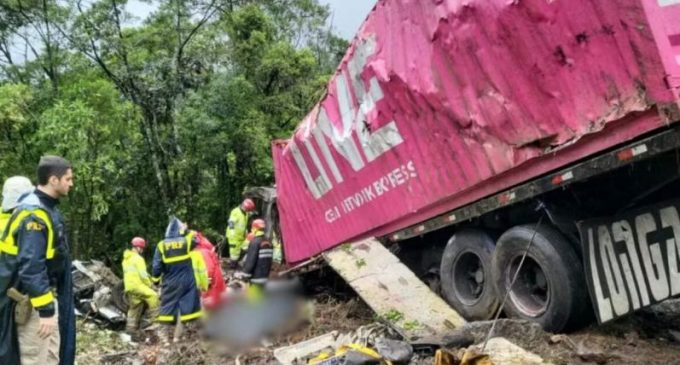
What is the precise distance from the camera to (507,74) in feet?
14.1

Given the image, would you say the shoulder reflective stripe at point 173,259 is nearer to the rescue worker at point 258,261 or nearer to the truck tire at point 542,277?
the rescue worker at point 258,261

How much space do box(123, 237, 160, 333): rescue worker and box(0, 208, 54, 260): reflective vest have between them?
15.4 ft

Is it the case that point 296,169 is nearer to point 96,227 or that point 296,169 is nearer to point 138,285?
point 138,285

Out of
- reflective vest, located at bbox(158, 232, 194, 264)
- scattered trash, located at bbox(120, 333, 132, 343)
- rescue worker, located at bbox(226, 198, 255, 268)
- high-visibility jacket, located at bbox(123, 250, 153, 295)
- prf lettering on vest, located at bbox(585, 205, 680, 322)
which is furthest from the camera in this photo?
rescue worker, located at bbox(226, 198, 255, 268)

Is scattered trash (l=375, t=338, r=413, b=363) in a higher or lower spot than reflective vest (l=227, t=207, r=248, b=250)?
lower

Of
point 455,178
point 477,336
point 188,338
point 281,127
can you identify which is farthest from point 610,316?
point 281,127

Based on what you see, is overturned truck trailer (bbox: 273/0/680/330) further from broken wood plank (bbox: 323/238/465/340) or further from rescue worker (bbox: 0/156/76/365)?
rescue worker (bbox: 0/156/76/365)

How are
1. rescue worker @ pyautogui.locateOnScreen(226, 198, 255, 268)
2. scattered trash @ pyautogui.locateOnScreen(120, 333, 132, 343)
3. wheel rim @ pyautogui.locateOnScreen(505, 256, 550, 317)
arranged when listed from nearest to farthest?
wheel rim @ pyautogui.locateOnScreen(505, 256, 550, 317), scattered trash @ pyautogui.locateOnScreen(120, 333, 132, 343), rescue worker @ pyautogui.locateOnScreen(226, 198, 255, 268)

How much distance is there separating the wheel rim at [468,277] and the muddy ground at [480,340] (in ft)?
2.96

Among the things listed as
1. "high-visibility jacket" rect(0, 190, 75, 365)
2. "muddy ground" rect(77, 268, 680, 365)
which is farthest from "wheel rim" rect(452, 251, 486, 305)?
"high-visibility jacket" rect(0, 190, 75, 365)

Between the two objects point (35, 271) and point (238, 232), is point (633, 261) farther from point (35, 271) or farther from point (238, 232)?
point (238, 232)

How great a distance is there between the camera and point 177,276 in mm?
6594

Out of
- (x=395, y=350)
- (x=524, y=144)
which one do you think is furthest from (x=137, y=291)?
(x=524, y=144)

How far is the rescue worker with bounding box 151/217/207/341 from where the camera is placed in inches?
259
